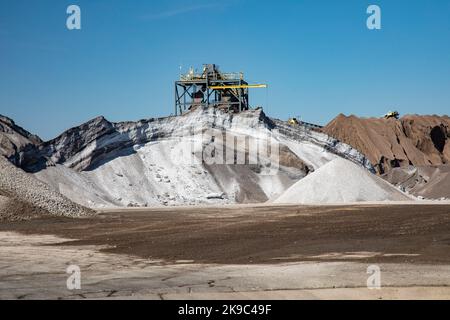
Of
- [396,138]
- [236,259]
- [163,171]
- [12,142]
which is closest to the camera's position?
[236,259]

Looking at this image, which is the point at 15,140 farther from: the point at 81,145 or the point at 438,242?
the point at 438,242

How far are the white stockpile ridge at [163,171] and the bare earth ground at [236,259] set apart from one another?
68.1 feet

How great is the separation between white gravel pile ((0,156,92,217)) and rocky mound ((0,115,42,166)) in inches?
417

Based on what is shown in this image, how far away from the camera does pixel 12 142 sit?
139 feet

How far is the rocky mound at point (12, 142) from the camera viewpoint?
41125 mm

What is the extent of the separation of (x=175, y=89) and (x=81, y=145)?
740 inches

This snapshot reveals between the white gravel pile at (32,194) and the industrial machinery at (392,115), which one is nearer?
the white gravel pile at (32,194)

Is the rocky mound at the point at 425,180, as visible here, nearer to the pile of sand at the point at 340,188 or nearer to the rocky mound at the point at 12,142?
the pile of sand at the point at 340,188

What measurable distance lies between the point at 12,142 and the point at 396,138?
62.2 metres

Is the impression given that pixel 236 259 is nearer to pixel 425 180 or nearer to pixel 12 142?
pixel 12 142

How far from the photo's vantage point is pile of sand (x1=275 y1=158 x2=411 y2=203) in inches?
1526
